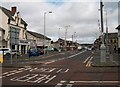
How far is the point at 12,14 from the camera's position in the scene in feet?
219

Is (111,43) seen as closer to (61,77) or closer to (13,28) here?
(13,28)

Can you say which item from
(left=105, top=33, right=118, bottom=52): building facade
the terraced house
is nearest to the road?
(left=105, top=33, right=118, bottom=52): building facade

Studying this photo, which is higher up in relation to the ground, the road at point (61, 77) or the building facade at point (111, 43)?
the building facade at point (111, 43)

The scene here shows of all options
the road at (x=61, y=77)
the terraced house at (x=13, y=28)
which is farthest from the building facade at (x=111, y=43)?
the terraced house at (x=13, y=28)

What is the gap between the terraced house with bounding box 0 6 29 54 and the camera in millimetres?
58494

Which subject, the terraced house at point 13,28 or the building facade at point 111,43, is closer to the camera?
the building facade at point 111,43

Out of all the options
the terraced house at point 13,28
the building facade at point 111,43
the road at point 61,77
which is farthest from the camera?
the terraced house at point 13,28

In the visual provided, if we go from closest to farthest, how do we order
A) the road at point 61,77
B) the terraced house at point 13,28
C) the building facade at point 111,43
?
the road at point 61,77 → the building facade at point 111,43 → the terraced house at point 13,28

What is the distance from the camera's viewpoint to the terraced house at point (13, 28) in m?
58.5

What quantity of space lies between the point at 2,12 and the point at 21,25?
35.4 ft

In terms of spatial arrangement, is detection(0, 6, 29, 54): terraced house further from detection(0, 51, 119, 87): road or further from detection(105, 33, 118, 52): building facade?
detection(0, 51, 119, 87): road

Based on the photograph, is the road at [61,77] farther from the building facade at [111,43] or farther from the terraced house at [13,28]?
the terraced house at [13,28]

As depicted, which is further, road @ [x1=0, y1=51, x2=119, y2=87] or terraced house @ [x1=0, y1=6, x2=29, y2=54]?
terraced house @ [x1=0, y1=6, x2=29, y2=54]

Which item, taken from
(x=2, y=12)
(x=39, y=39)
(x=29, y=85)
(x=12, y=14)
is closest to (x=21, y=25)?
(x=12, y=14)
